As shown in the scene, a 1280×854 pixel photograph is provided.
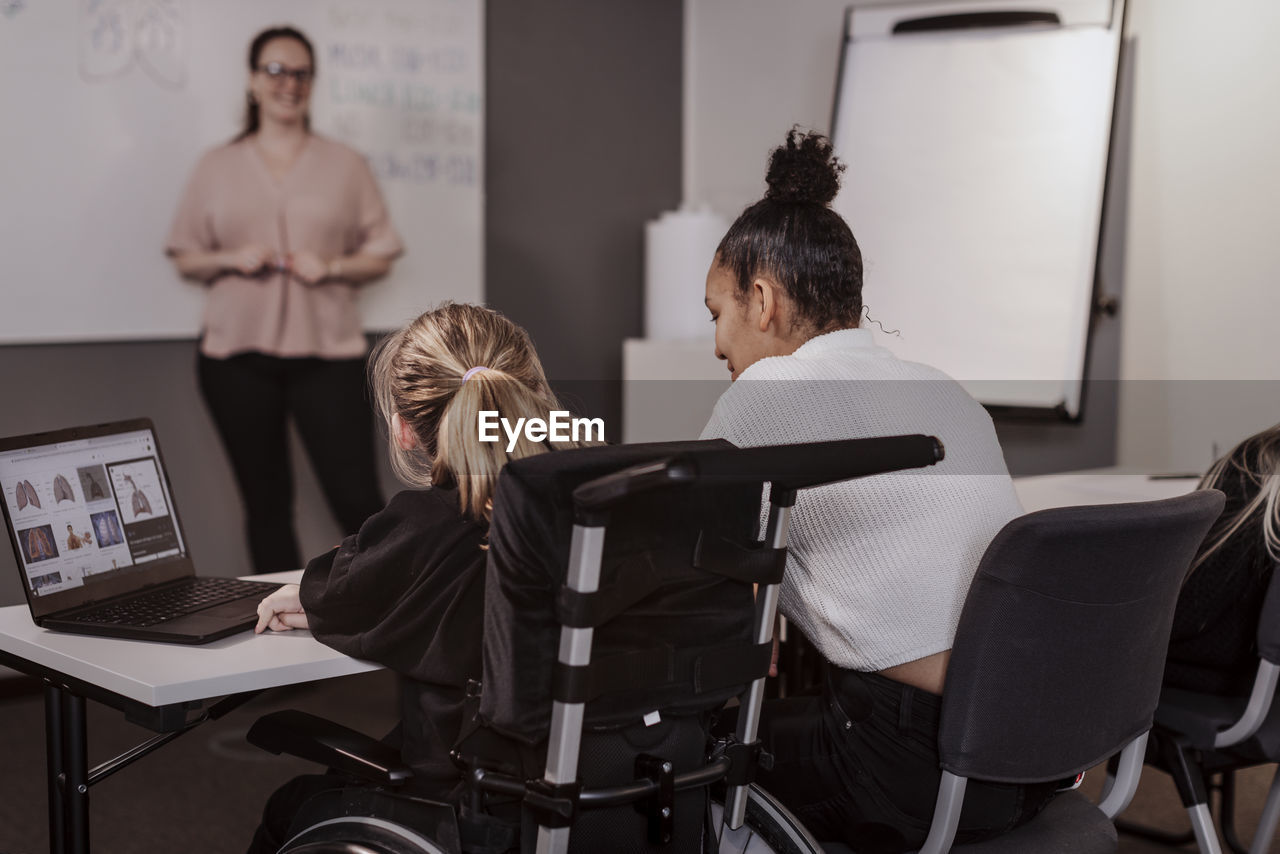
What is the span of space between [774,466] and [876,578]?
39 centimetres

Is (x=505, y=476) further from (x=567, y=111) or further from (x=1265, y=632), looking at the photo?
(x=567, y=111)

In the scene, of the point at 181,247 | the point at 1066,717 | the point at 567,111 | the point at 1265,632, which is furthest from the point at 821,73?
the point at 1066,717

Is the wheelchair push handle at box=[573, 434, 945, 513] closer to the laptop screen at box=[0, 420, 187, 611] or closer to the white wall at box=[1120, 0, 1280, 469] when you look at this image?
the laptop screen at box=[0, 420, 187, 611]

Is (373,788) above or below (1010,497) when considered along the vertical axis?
below

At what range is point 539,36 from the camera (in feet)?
13.2

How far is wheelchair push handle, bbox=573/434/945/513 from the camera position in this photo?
93 centimetres

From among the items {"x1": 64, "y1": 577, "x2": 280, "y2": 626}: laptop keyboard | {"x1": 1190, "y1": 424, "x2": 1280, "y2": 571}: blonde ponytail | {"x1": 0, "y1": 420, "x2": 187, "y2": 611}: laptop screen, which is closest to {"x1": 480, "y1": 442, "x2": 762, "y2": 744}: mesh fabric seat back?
{"x1": 64, "y1": 577, "x2": 280, "y2": 626}: laptop keyboard

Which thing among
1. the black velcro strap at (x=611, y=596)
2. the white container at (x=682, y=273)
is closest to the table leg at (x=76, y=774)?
the black velcro strap at (x=611, y=596)

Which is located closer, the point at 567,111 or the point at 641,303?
the point at 567,111

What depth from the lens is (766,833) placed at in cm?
130

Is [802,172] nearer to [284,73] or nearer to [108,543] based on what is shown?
[108,543]

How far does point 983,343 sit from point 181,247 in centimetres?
220

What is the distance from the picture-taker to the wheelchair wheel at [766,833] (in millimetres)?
1282

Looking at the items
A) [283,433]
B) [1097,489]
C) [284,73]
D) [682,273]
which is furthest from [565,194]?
[1097,489]
